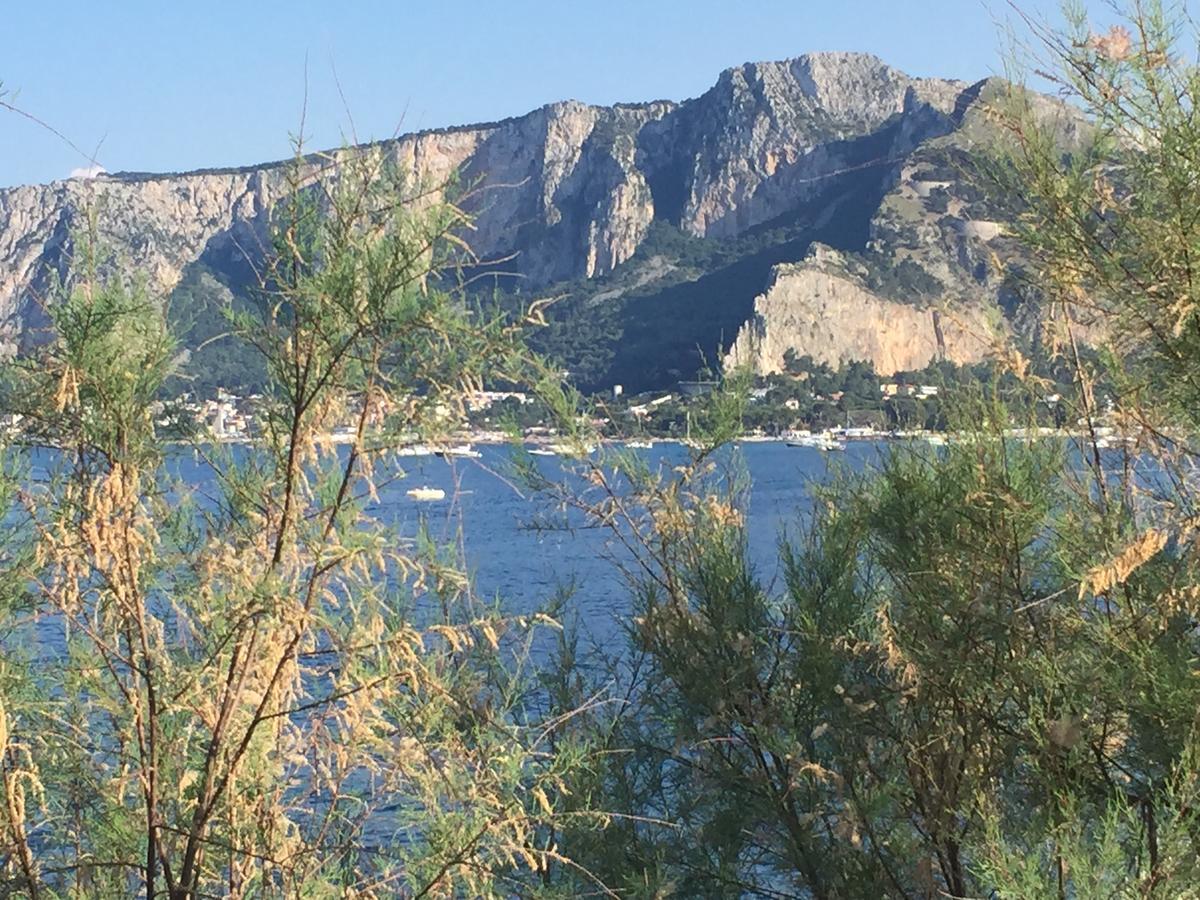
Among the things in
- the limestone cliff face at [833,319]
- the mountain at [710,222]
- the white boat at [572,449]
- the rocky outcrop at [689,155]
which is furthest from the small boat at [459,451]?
the rocky outcrop at [689,155]

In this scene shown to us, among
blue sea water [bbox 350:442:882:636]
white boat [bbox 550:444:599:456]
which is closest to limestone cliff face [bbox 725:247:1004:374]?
blue sea water [bbox 350:442:882:636]

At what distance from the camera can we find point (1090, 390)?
4.00 metres

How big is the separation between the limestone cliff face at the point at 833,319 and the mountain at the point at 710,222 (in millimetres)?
199

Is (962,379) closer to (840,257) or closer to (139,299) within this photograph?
(139,299)

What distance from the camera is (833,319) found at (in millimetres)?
78312

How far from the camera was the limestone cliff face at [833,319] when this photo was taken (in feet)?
219

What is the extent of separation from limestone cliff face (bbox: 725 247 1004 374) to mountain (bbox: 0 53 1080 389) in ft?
0.65

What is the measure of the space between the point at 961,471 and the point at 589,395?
4.94 feet

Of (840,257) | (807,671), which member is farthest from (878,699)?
(840,257)

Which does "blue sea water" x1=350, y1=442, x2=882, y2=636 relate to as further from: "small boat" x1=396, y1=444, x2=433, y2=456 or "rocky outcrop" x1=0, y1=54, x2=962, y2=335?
"rocky outcrop" x1=0, y1=54, x2=962, y2=335

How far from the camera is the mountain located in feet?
9.99

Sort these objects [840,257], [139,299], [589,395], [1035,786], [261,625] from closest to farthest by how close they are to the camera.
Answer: [261,625], [139,299], [1035,786], [589,395], [840,257]

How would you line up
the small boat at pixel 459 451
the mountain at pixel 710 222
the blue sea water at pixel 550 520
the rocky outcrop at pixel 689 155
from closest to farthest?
1. the small boat at pixel 459 451
2. the mountain at pixel 710 222
3. the blue sea water at pixel 550 520
4. the rocky outcrop at pixel 689 155

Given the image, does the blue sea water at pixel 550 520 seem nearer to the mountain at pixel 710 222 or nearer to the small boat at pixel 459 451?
the small boat at pixel 459 451
